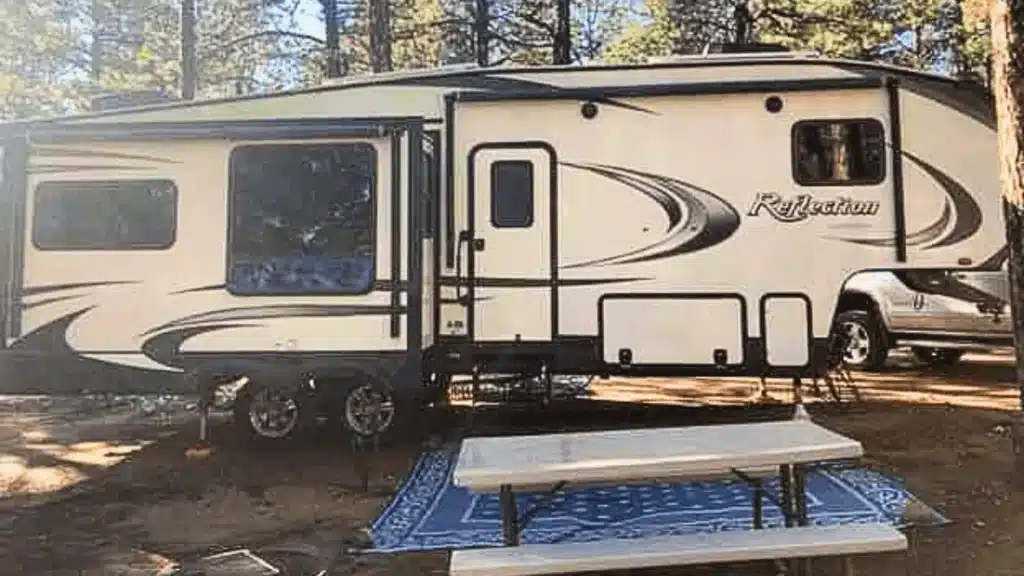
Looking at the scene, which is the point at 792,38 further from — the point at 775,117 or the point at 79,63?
the point at 79,63

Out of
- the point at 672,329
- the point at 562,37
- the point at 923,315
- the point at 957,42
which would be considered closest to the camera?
the point at 672,329

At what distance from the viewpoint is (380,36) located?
531 inches

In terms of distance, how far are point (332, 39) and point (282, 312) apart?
10.9m

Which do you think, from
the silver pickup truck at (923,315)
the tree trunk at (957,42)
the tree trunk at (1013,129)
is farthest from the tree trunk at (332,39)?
the tree trunk at (1013,129)

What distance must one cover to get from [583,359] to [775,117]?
226 cm

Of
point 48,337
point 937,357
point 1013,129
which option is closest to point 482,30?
point 937,357

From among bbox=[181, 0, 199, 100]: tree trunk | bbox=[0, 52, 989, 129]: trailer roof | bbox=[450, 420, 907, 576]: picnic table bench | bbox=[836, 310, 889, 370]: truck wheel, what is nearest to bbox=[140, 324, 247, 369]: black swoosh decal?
bbox=[0, 52, 989, 129]: trailer roof

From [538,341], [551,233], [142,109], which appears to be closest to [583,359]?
[538,341]

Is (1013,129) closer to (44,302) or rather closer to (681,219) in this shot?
(681,219)

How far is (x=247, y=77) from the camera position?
65.2ft

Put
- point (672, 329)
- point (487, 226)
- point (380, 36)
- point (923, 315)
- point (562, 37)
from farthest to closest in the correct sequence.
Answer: point (562, 37) → point (380, 36) → point (923, 315) → point (487, 226) → point (672, 329)

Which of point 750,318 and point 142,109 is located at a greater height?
point 142,109

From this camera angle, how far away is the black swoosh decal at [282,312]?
6461 mm

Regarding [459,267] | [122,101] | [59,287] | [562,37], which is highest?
[562,37]
